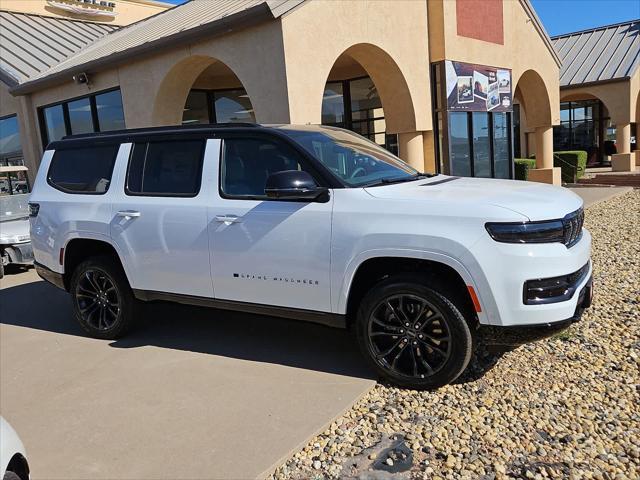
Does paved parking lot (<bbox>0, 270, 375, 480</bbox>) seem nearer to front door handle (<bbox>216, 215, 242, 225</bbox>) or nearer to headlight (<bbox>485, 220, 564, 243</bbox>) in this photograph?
front door handle (<bbox>216, 215, 242, 225</bbox>)

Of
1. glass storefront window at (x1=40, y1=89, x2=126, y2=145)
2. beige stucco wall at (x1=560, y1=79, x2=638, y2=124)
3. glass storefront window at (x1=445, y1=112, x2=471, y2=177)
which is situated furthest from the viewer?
beige stucco wall at (x1=560, y1=79, x2=638, y2=124)

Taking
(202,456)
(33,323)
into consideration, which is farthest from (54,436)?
(33,323)

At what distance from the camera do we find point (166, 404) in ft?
13.2

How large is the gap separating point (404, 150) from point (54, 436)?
31.2ft

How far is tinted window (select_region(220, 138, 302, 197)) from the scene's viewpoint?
→ 175 inches

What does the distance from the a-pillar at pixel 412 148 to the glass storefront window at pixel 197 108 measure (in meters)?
6.10

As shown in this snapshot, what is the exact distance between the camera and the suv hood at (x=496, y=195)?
3641mm

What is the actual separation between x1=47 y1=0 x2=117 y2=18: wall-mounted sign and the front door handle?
26924 millimetres

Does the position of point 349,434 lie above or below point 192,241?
below

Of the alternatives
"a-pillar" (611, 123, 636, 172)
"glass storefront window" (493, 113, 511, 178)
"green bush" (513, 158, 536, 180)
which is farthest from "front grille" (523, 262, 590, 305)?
"a-pillar" (611, 123, 636, 172)

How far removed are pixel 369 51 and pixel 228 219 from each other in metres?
7.18

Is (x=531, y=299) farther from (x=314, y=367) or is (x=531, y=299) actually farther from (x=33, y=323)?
(x=33, y=323)

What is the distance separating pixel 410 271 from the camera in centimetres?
397

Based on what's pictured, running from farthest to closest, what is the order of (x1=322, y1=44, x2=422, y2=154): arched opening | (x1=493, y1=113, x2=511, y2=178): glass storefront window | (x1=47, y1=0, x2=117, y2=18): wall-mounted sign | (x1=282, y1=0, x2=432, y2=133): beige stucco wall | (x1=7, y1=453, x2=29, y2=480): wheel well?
(x1=47, y1=0, x2=117, y2=18): wall-mounted sign → (x1=322, y1=44, x2=422, y2=154): arched opening → (x1=493, y1=113, x2=511, y2=178): glass storefront window → (x1=282, y1=0, x2=432, y2=133): beige stucco wall → (x1=7, y1=453, x2=29, y2=480): wheel well
